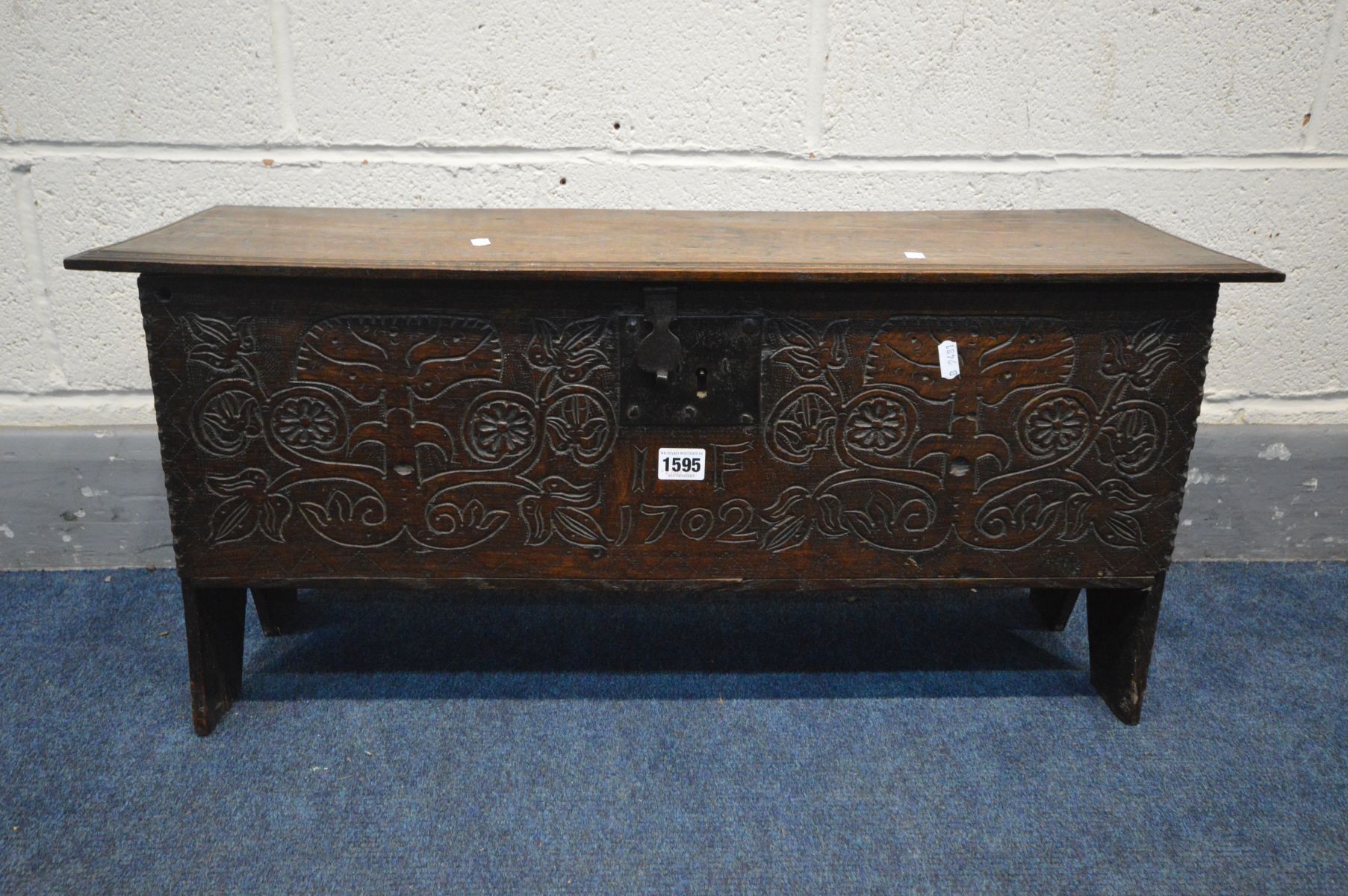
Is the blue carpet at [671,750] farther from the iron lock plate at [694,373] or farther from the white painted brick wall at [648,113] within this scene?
the white painted brick wall at [648,113]

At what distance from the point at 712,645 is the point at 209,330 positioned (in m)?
1.07

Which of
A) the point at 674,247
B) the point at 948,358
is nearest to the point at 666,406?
the point at 674,247

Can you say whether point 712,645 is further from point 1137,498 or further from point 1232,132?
point 1232,132

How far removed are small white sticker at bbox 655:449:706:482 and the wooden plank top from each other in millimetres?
281

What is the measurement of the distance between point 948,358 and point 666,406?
0.44 m

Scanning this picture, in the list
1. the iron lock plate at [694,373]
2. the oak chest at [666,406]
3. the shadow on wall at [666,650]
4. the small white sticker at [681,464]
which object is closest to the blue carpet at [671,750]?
the shadow on wall at [666,650]

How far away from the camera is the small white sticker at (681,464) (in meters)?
1.51

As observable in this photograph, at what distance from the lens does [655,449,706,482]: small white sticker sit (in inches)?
59.4

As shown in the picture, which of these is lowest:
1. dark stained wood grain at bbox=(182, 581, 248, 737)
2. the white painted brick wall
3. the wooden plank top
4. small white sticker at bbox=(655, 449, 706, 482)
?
dark stained wood grain at bbox=(182, 581, 248, 737)

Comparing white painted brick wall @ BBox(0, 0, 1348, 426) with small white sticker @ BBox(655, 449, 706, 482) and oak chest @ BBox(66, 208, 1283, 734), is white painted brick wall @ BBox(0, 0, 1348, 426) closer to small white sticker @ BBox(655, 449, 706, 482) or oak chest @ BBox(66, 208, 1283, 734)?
oak chest @ BBox(66, 208, 1283, 734)

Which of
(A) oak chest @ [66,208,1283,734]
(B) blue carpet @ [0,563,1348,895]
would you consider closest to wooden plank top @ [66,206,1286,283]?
(A) oak chest @ [66,208,1283,734]

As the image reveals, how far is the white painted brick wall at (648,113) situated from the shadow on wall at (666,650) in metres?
0.83

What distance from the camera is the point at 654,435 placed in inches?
59.1

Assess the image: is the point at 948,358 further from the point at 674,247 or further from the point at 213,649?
the point at 213,649
